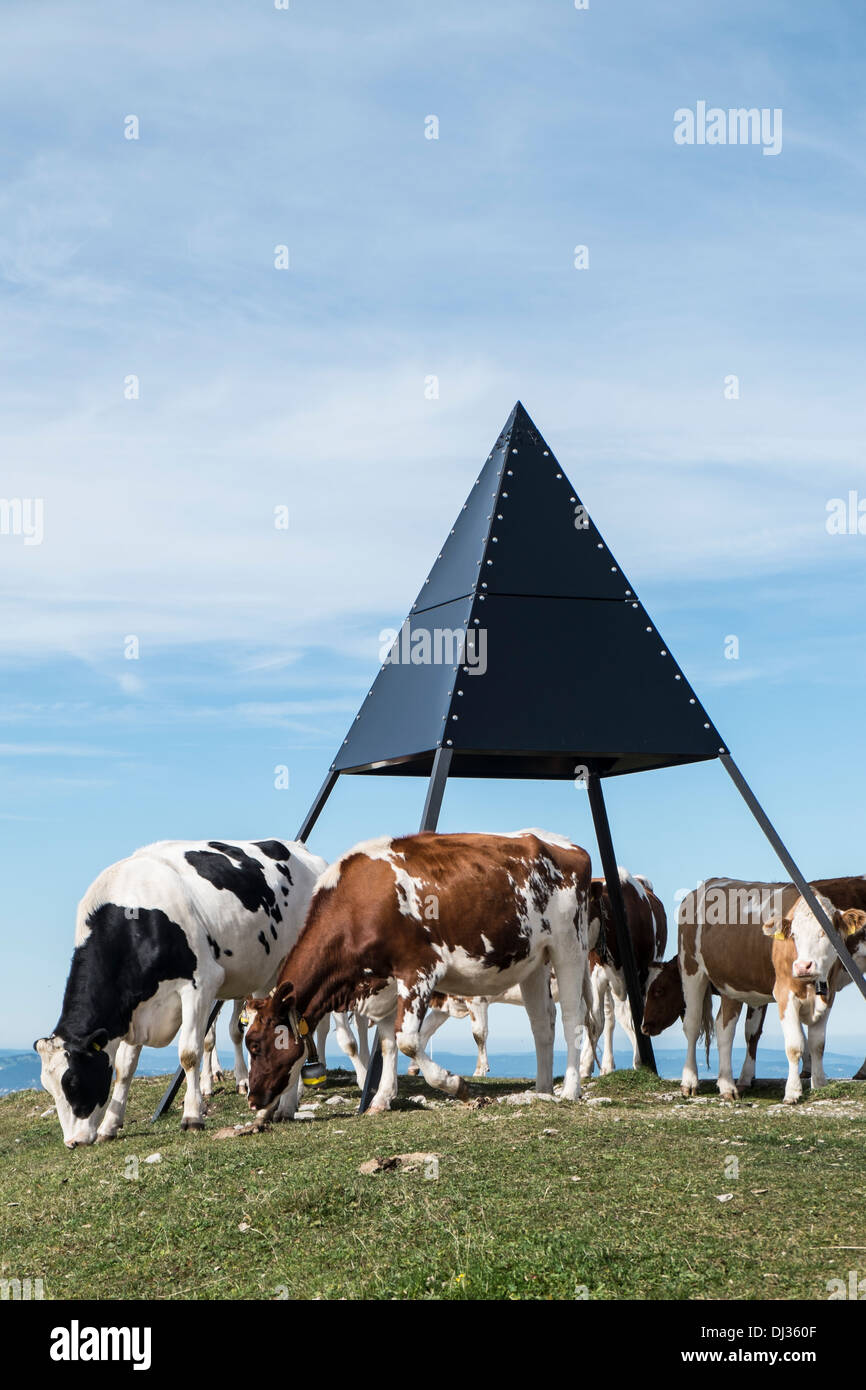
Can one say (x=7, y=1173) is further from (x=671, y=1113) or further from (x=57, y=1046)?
(x=671, y=1113)

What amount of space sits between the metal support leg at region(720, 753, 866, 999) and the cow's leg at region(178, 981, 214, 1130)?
6.85 m

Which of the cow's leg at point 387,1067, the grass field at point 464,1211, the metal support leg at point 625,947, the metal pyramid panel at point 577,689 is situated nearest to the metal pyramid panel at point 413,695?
the metal pyramid panel at point 577,689

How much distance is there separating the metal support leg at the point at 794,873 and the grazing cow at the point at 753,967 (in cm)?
19

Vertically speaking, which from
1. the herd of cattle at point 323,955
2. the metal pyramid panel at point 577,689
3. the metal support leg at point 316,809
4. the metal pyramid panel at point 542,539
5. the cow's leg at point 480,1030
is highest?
the metal pyramid panel at point 542,539

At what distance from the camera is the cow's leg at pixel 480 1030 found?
22.8 metres

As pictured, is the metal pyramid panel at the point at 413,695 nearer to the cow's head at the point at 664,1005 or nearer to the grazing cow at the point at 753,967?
the grazing cow at the point at 753,967

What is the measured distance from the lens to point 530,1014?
1553cm

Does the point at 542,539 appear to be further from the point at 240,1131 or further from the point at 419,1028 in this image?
the point at 240,1131

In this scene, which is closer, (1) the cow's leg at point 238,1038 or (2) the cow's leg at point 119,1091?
(2) the cow's leg at point 119,1091

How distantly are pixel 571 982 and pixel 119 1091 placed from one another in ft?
15.8

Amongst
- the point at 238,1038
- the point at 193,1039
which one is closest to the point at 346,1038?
the point at 238,1038
